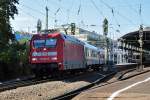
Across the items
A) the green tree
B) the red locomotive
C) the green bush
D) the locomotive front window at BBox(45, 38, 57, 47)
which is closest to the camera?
the red locomotive

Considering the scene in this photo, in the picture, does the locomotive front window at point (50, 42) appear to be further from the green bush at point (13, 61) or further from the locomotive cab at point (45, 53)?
the green bush at point (13, 61)

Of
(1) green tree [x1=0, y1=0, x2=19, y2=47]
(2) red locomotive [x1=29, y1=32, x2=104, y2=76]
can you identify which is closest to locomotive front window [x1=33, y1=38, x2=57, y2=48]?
(2) red locomotive [x1=29, y1=32, x2=104, y2=76]

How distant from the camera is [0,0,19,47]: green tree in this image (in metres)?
39.5

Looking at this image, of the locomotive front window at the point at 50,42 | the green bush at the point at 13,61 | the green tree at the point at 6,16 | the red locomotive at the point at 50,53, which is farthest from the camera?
the green bush at the point at 13,61

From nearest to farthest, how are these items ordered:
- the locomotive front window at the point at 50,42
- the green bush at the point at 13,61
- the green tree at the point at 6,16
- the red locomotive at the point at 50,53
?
the red locomotive at the point at 50,53 → the locomotive front window at the point at 50,42 → the green tree at the point at 6,16 → the green bush at the point at 13,61

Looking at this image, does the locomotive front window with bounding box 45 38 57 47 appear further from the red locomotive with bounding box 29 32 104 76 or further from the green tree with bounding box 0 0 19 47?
the green tree with bounding box 0 0 19 47

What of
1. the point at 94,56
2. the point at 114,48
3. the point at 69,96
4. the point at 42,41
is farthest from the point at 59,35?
the point at 114,48

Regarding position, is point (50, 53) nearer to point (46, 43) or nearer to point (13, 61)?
point (46, 43)

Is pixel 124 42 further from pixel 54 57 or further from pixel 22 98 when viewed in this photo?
pixel 22 98

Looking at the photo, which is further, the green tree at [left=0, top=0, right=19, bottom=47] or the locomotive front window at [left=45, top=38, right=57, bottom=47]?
the green tree at [left=0, top=0, right=19, bottom=47]

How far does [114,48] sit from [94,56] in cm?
6033

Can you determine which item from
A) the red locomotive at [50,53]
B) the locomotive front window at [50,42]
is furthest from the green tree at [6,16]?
the locomotive front window at [50,42]

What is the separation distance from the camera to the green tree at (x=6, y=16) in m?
39.5

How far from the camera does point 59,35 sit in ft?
109
